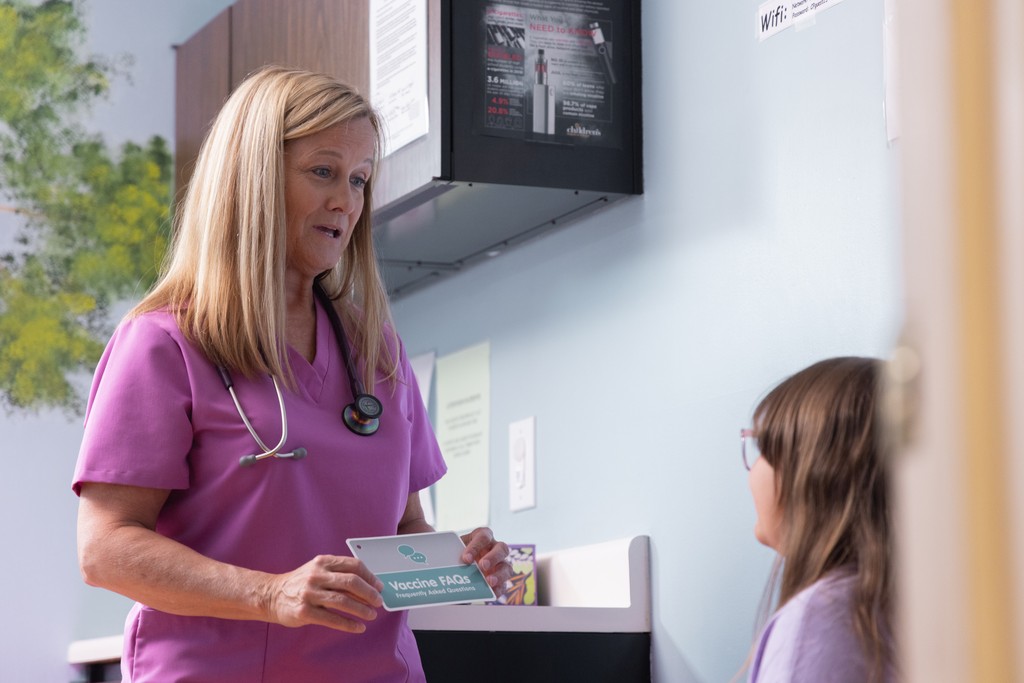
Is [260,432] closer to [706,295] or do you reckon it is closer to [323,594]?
[323,594]

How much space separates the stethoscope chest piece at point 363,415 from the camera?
1.33 meters

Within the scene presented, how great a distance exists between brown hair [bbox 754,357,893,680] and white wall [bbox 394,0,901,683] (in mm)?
296

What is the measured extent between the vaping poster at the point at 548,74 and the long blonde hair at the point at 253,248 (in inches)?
15.3

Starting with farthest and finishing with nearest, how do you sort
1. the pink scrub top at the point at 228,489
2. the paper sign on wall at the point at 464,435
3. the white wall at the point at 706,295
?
1. the paper sign on wall at the point at 464,435
2. the white wall at the point at 706,295
3. the pink scrub top at the point at 228,489

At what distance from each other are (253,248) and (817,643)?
69cm

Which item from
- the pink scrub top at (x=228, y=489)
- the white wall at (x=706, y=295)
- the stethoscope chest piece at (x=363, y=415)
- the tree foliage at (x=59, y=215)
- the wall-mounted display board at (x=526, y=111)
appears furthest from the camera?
the tree foliage at (x=59, y=215)

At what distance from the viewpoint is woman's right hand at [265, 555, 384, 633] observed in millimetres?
1097

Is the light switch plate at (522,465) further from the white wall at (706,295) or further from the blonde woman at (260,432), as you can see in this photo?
the blonde woman at (260,432)

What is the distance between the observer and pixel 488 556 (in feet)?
4.28

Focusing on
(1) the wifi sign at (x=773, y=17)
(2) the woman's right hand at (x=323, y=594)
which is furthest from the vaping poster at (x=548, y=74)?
(2) the woman's right hand at (x=323, y=594)

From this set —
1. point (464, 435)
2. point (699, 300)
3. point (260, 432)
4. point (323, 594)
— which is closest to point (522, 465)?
point (464, 435)

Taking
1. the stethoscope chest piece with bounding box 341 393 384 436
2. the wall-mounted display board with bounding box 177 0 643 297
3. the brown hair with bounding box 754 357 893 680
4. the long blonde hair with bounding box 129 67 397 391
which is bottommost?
the brown hair with bounding box 754 357 893 680

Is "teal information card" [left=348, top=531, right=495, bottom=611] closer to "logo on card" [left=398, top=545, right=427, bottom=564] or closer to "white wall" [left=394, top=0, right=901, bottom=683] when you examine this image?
"logo on card" [left=398, top=545, right=427, bottom=564]

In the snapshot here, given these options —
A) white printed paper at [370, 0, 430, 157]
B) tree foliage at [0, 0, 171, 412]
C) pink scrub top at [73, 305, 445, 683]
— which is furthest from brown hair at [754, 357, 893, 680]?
tree foliage at [0, 0, 171, 412]
